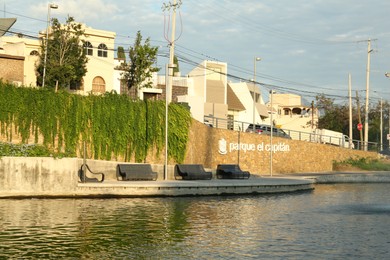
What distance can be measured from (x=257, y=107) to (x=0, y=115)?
190ft

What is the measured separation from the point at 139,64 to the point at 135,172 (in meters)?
25.5

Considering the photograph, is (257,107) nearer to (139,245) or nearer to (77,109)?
(77,109)

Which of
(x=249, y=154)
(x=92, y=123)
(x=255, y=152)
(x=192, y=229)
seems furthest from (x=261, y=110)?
(x=192, y=229)

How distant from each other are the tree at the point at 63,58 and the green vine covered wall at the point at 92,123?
1705 centimetres

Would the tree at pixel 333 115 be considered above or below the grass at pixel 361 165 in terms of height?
above

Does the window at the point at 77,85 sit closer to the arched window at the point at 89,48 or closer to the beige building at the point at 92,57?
the beige building at the point at 92,57

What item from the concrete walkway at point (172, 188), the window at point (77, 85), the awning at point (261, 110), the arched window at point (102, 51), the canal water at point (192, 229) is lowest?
the canal water at point (192, 229)

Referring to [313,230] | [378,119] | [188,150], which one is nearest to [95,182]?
[188,150]

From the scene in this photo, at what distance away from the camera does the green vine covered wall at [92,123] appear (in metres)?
33.9

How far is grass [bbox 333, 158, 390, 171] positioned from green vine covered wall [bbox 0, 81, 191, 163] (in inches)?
908

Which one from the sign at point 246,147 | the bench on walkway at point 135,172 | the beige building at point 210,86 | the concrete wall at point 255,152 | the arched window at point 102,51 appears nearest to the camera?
the bench on walkway at point 135,172

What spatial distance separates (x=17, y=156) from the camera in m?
27.6

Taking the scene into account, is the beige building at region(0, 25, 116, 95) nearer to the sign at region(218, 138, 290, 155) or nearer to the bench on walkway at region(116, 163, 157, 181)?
the sign at region(218, 138, 290, 155)

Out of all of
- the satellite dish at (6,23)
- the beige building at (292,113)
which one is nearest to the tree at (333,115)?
the beige building at (292,113)
